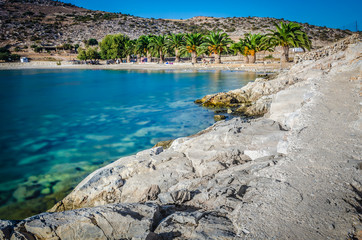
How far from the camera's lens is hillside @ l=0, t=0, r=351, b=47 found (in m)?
82.9

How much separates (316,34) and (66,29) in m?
90.8

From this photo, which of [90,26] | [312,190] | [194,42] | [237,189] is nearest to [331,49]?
[312,190]

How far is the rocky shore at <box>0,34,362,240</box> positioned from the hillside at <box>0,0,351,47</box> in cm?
8197

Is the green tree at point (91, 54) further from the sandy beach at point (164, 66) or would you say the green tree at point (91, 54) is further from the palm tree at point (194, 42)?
the palm tree at point (194, 42)

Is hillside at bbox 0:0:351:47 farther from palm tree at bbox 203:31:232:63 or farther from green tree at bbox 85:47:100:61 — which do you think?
palm tree at bbox 203:31:232:63

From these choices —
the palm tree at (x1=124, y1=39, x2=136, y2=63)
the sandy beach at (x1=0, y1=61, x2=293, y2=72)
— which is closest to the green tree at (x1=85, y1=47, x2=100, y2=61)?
the sandy beach at (x1=0, y1=61, x2=293, y2=72)

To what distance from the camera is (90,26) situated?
9731 cm

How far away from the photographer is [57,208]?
559 cm

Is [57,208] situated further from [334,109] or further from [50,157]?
[334,109]

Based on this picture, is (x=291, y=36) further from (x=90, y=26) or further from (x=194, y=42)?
(x=90, y=26)

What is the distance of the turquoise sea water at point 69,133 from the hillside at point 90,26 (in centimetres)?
7024

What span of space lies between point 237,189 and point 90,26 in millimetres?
107732

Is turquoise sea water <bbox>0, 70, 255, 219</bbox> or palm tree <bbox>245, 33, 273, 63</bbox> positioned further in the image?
palm tree <bbox>245, 33, 273, 63</bbox>

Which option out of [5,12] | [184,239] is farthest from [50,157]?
[5,12]
